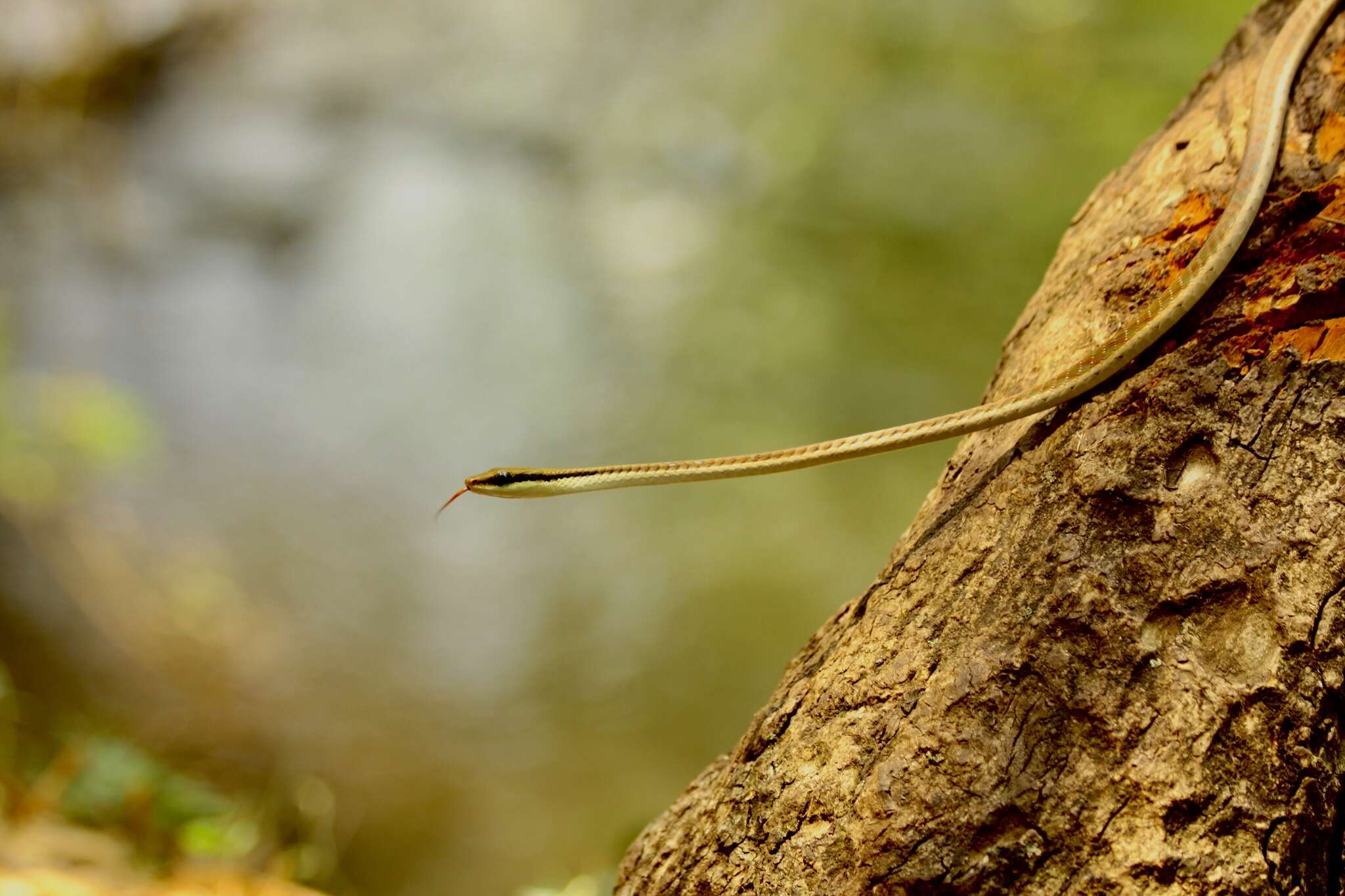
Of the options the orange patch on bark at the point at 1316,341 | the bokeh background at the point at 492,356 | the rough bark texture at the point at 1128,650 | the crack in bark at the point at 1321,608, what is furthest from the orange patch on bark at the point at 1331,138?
the bokeh background at the point at 492,356

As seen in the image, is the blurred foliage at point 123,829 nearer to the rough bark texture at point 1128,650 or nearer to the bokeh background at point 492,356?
the bokeh background at point 492,356

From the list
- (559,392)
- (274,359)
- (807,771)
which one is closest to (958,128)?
(559,392)

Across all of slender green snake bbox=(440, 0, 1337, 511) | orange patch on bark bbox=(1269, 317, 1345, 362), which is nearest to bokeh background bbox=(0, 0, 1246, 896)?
slender green snake bbox=(440, 0, 1337, 511)

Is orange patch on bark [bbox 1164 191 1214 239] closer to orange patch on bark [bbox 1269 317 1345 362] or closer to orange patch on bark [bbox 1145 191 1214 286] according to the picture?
orange patch on bark [bbox 1145 191 1214 286]

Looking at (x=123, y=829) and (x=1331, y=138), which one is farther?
(x=123, y=829)

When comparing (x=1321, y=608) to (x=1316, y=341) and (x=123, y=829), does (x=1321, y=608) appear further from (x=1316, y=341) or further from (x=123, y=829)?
(x=123, y=829)

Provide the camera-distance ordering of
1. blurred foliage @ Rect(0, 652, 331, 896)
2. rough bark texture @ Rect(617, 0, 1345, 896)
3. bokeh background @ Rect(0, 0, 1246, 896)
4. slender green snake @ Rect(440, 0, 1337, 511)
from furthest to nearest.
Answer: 1. bokeh background @ Rect(0, 0, 1246, 896)
2. blurred foliage @ Rect(0, 652, 331, 896)
3. slender green snake @ Rect(440, 0, 1337, 511)
4. rough bark texture @ Rect(617, 0, 1345, 896)

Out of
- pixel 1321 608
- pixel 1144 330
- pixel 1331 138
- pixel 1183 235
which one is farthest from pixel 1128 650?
pixel 1331 138
